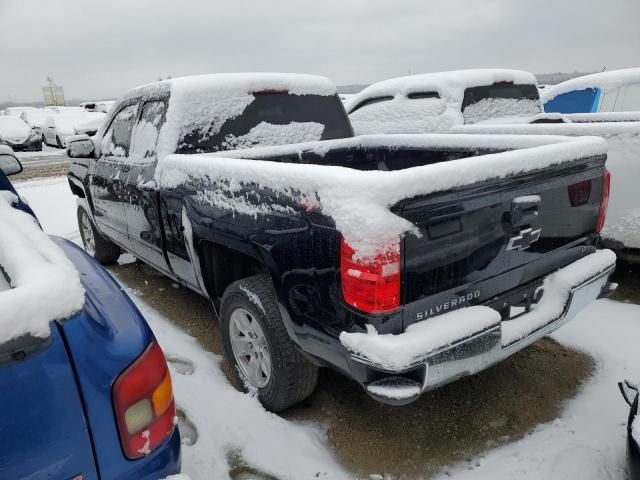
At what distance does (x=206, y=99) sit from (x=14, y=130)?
2038 cm

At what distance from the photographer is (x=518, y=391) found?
302cm

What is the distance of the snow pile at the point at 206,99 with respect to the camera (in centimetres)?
343

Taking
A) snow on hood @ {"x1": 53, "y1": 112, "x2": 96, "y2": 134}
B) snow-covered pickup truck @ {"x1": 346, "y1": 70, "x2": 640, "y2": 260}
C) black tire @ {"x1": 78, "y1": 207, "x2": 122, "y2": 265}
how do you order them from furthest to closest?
1. snow on hood @ {"x1": 53, "y1": 112, "x2": 96, "y2": 134}
2. snow-covered pickup truck @ {"x1": 346, "y1": 70, "x2": 640, "y2": 260}
3. black tire @ {"x1": 78, "y1": 207, "x2": 122, "y2": 265}

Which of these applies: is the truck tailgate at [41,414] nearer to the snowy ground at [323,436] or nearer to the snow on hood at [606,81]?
the snowy ground at [323,436]

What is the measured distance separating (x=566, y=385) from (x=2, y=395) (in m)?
3.10

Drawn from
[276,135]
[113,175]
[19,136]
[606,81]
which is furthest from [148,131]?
[19,136]

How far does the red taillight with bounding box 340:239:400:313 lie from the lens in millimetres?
1875

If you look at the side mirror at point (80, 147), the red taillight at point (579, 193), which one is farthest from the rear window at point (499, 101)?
the side mirror at point (80, 147)

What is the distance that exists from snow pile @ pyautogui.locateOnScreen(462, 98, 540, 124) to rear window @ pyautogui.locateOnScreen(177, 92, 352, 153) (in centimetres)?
266

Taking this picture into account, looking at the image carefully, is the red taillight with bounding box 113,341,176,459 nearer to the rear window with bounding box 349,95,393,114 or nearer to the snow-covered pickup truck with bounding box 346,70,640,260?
the snow-covered pickup truck with bounding box 346,70,640,260

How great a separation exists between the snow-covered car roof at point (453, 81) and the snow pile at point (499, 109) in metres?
0.24

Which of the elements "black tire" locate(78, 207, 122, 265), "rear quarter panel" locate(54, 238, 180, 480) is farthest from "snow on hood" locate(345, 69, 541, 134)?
"rear quarter panel" locate(54, 238, 180, 480)

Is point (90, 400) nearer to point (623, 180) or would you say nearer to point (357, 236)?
point (357, 236)

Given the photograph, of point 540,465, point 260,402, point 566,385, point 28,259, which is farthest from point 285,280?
point 566,385
